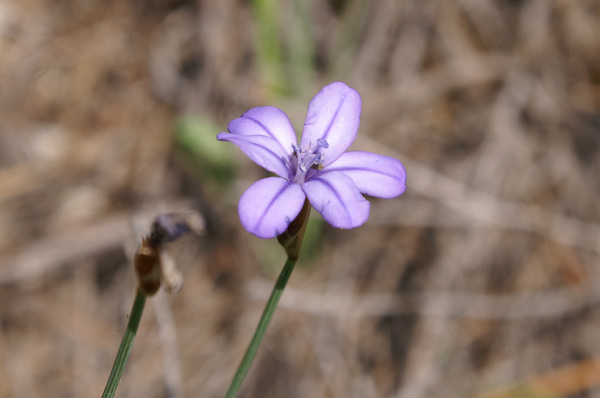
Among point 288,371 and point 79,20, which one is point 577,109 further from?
point 79,20

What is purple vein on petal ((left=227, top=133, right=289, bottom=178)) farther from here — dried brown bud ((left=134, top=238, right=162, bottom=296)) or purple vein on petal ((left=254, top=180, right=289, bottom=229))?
dried brown bud ((left=134, top=238, right=162, bottom=296))

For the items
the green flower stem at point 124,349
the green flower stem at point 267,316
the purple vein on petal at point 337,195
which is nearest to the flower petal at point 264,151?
the purple vein on petal at point 337,195

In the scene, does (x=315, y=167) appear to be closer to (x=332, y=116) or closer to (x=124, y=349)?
(x=332, y=116)

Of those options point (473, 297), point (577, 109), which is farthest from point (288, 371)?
point (577, 109)

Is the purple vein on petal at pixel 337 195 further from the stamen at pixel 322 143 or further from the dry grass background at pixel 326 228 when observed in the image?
the dry grass background at pixel 326 228

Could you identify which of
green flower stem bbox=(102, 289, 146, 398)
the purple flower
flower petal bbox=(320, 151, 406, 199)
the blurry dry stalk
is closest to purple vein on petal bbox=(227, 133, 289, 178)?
the purple flower

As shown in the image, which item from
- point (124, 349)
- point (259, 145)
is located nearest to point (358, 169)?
point (259, 145)
